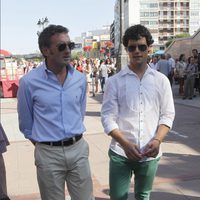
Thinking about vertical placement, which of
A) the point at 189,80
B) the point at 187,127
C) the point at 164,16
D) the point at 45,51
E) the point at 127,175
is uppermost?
the point at 164,16

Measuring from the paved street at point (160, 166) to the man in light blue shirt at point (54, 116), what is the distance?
6.01 ft

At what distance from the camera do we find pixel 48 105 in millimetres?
2832

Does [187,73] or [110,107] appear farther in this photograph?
[187,73]

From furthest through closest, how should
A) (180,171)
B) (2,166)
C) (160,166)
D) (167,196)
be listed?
(160,166)
(180,171)
(167,196)
(2,166)

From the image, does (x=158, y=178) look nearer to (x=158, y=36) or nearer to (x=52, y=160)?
(x=52, y=160)

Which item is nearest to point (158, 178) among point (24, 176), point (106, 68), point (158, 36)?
point (24, 176)

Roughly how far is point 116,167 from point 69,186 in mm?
378

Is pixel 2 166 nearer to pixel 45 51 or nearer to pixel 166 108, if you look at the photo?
pixel 45 51

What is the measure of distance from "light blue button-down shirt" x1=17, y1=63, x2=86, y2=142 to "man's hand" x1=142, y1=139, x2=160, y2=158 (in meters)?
0.51

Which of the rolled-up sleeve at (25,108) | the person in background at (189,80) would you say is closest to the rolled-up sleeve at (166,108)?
the rolled-up sleeve at (25,108)

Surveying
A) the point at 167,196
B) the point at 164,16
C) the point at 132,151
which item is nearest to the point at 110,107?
the point at 132,151

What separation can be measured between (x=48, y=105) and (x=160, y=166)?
3457mm

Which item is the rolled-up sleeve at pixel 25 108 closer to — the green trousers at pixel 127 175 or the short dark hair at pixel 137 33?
the green trousers at pixel 127 175

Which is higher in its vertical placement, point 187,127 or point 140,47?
point 140,47
